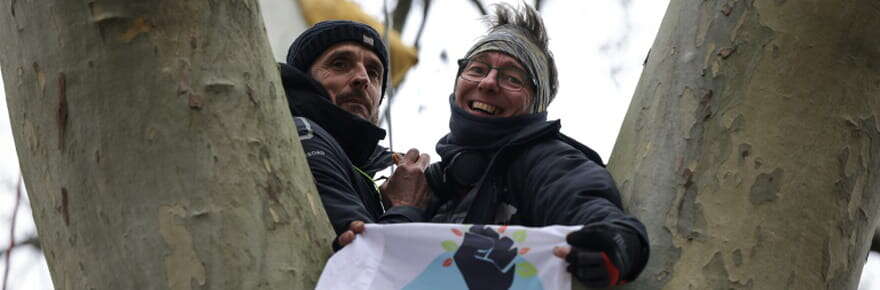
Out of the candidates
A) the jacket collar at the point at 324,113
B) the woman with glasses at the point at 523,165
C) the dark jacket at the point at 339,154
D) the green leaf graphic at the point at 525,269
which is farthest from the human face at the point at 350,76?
the green leaf graphic at the point at 525,269

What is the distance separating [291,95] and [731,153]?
A: 1.30 meters

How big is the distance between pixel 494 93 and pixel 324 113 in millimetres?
474

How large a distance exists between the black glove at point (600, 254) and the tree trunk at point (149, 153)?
481mm

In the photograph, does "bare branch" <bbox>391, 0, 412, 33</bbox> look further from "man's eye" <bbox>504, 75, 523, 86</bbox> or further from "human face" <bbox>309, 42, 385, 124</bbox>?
"man's eye" <bbox>504, 75, 523, 86</bbox>

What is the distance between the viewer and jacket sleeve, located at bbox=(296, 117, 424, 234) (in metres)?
2.35

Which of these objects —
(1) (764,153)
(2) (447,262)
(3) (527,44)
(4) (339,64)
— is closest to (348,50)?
(4) (339,64)

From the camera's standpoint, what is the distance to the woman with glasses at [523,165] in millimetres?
2055

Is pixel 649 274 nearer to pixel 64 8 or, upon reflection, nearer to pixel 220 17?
pixel 220 17

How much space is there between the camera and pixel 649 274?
2.13 metres

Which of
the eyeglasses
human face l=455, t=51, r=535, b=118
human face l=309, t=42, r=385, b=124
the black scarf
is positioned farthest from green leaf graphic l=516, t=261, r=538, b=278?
human face l=309, t=42, r=385, b=124

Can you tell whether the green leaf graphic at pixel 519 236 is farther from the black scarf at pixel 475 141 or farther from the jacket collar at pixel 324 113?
the jacket collar at pixel 324 113

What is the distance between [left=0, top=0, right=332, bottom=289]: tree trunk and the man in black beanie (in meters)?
0.29

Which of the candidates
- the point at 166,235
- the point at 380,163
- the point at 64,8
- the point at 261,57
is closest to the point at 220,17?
the point at 261,57

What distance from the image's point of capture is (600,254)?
1996 millimetres
